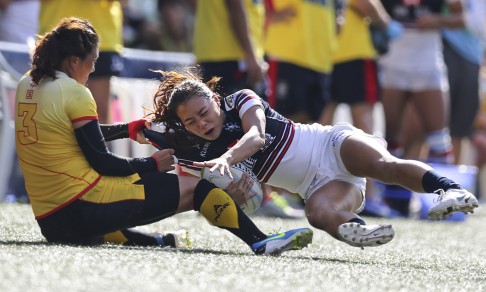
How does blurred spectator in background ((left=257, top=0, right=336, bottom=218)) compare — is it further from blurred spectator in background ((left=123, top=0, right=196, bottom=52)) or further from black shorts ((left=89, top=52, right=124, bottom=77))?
blurred spectator in background ((left=123, top=0, right=196, bottom=52))

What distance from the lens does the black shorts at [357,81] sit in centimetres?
835

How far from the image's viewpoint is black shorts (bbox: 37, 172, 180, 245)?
15.9ft

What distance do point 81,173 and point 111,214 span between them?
0.22 meters

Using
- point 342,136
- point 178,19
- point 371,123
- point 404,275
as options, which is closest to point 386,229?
point 404,275

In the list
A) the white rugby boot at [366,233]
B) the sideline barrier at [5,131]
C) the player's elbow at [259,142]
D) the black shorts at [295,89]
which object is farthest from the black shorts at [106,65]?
the white rugby boot at [366,233]

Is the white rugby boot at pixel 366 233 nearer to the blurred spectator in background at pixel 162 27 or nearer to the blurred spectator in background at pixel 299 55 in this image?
the blurred spectator in background at pixel 299 55

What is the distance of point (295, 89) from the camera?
794cm

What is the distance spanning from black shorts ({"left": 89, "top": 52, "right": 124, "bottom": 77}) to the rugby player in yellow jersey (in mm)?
1934

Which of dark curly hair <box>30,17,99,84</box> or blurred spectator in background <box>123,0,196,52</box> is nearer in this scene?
dark curly hair <box>30,17,99,84</box>

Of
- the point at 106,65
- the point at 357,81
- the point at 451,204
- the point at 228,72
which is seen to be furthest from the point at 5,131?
the point at 451,204

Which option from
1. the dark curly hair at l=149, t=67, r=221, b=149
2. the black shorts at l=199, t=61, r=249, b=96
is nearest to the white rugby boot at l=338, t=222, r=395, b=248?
the dark curly hair at l=149, t=67, r=221, b=149

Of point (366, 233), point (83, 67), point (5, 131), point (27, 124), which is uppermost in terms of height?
point (83, 67)

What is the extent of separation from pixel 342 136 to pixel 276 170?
1.18 feet

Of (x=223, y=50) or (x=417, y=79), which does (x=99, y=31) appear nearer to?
(x=223, y=50)
